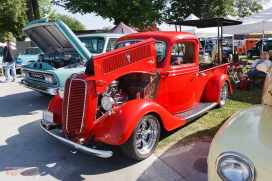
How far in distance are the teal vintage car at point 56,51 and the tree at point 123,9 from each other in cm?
1026

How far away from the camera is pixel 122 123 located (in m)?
2.96

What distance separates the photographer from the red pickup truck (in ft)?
10.1

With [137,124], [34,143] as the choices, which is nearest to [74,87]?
[137,124]

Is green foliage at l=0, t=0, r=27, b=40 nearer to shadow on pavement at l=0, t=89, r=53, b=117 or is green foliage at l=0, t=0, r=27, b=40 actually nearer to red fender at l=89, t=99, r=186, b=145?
shadow on pavement at l=0, t=89, r=53, b=117

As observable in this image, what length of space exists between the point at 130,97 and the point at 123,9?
555 inches

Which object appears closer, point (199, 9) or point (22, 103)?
point (22, 103)

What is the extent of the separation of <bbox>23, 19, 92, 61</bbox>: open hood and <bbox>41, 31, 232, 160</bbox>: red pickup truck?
100 centimetres

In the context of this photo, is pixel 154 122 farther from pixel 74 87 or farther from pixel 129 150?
pixel 74 87

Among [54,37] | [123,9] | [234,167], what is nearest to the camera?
[234,167]

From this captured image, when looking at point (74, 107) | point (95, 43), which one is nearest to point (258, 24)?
point (95, 43)

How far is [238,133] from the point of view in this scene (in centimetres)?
195

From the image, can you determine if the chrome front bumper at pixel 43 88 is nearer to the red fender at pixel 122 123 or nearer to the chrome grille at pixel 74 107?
the chrome grille at pixel 74 107

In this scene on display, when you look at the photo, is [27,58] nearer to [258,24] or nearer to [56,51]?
[56,51]

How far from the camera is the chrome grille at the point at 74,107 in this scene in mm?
3154
